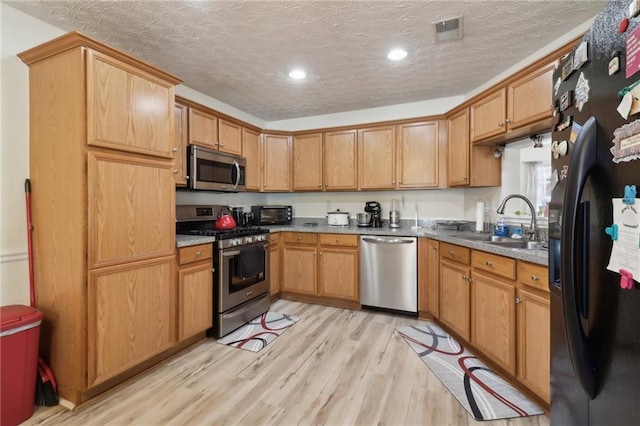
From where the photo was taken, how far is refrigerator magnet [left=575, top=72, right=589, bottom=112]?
705mm

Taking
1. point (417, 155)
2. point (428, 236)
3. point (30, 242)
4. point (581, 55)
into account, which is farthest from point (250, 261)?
point (581, 55)

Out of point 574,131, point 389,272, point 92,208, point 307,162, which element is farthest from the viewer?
point 307,162

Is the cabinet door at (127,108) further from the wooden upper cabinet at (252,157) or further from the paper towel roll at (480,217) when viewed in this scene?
the paper towel roll at (480,217)

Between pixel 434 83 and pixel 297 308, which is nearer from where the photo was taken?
pixel 434 83

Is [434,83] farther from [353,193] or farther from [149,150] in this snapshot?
[149,150]

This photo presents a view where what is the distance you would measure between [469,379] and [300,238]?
85.5 inches

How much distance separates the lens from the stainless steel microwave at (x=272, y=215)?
12.7 feet

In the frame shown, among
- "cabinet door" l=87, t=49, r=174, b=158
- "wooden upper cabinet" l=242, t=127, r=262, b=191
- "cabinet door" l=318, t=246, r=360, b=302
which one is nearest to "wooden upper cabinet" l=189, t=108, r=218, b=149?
"wooden upper cabinet" l=242, t=127, r=262, b=191

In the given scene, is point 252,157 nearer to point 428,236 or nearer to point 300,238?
point 300,238

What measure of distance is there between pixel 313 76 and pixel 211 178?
1.45m

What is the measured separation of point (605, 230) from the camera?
59 cm

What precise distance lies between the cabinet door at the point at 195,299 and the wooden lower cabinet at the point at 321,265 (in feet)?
3.87

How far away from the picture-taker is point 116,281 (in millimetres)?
1813

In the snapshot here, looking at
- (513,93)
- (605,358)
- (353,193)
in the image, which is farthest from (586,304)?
(353,193)
